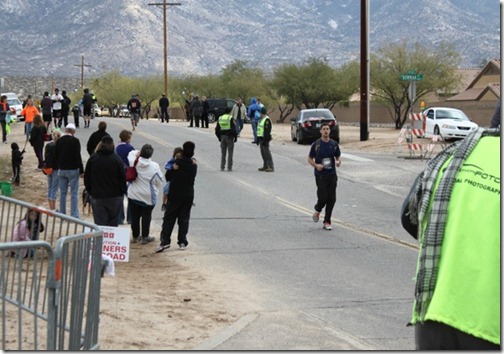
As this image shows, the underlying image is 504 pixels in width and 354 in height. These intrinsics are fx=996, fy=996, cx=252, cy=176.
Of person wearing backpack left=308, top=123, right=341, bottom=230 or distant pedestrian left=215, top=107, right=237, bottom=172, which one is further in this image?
distant pedestrian left=215, top=107, right=237, bottom=172

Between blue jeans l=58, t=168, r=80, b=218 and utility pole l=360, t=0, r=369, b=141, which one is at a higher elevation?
utility pole l=360, t=0, r=369, b=141

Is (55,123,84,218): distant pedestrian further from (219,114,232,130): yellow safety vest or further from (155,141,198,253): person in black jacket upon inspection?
(219,114,232,130): yellow safety vest

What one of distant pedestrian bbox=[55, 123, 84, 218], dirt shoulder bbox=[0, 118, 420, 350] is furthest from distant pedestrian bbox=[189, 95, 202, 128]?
dirt shoulder bbox=[0, 118, 420, 350]

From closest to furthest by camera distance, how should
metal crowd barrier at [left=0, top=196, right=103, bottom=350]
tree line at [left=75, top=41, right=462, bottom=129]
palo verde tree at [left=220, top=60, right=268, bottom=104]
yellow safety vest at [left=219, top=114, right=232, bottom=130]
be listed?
metal crowd barrier at [left=0, top=196, right=103, bottom=350] < yellow safety vest at [left=219, top=114, right=232, bottom=130] < tree line at [left=75, top=41, right=462, bottom=129] < palo verde tree at [left=220, top=60, right=268, bottom=104]

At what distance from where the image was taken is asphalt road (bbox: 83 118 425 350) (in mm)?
9305

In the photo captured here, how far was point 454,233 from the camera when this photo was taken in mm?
3572

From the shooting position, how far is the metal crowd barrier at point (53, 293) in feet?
22.2

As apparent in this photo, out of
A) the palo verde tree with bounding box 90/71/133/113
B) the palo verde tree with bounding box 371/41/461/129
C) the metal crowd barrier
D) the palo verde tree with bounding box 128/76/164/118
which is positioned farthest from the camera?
the palo verde tree with bounding box 90/71/133/113

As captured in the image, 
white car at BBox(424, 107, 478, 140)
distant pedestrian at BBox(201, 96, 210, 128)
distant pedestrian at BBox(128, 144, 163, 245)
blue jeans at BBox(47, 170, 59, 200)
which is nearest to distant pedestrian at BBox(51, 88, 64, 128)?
distant pedestrian at BBox(201, 96, 210, 128)

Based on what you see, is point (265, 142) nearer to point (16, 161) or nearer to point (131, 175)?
point (16, 161)

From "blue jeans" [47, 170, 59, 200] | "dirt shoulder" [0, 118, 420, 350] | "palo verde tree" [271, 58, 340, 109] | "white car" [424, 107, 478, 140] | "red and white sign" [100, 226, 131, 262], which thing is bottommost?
"dirt shoulder" [0, 118, 420, 350]

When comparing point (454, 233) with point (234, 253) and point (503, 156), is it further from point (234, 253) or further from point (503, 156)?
point (234, 253)

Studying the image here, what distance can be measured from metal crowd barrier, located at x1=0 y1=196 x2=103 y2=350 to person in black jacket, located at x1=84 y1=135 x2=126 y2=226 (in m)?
5.57

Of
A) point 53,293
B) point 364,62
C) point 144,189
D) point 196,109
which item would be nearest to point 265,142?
point 144,189
